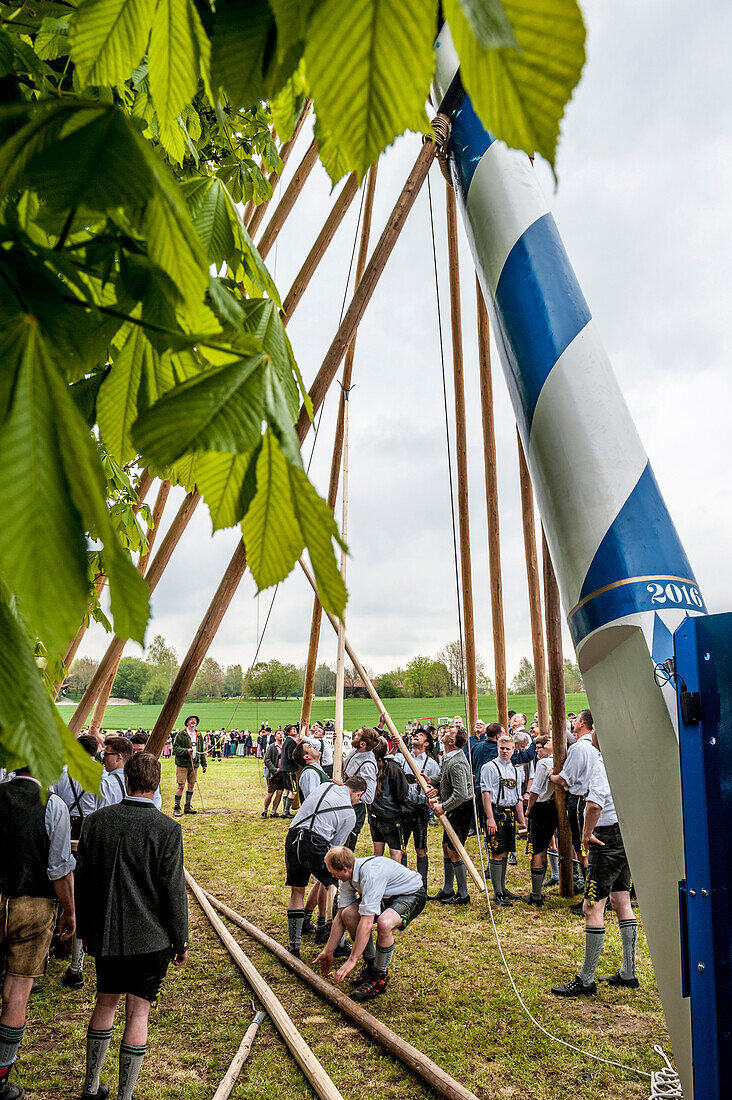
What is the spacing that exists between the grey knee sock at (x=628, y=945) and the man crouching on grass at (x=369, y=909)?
52.8 inches

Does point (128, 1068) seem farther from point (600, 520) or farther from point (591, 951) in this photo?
point (600, 520)

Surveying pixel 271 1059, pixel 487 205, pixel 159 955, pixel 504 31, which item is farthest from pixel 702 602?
pixel 271 1059

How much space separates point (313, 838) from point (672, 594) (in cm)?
454

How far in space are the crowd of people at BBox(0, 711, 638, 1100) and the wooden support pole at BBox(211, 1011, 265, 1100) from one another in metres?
0.48

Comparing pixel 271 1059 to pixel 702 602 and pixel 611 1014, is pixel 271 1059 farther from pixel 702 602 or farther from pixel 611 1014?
pixel 702 602

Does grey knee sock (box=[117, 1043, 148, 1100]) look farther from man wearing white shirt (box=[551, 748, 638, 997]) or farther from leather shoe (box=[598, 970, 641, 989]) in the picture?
leather shoe (box=[598, 970, 641, 989])

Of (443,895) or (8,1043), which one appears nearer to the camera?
(8,1043)

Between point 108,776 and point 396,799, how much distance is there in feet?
9.18

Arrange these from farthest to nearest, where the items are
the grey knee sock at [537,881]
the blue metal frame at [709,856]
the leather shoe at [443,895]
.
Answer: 1. the leather shoe at [443,895]
2. the grey knee sock at [537,881]
3. the blue metal frame at [709,856]

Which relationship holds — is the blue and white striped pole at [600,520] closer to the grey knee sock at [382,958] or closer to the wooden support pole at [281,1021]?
the wooden support pole at [281,1021]

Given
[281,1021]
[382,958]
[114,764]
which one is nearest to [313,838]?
[382,958]

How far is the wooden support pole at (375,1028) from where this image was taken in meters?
3.42

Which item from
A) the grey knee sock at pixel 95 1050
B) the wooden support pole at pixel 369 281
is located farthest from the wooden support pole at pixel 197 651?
the grey knee sock at pixel 95 1050

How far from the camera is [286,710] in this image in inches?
1492
